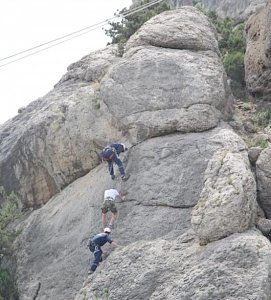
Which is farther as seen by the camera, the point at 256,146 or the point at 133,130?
the point at 133,130

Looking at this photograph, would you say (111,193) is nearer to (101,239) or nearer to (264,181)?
(101,239)

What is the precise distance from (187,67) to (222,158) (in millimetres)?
5263

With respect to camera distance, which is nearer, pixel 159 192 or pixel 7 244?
pixel 159 192

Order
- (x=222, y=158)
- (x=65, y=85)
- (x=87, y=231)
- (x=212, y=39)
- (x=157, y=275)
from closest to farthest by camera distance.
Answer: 1. (x=157, y=275)
2. (x=222, y=158)
3. (x=87, y=231)
4. (x=212, y=39)
5. (x=65, y=85)

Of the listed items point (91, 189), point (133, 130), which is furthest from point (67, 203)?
point (133, 130)

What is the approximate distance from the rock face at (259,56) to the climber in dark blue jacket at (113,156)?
7168 millimetres

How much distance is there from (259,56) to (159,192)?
857 cm

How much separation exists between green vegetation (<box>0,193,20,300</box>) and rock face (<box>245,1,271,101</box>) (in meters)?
10.3

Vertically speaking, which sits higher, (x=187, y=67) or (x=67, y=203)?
(x=187, y=67)

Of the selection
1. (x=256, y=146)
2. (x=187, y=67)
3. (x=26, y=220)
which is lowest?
(x=26, y=220)

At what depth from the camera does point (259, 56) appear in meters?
22.5

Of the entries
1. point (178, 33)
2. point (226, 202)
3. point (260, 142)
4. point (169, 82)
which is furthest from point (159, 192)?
point (178, 33)

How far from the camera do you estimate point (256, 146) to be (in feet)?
57.0

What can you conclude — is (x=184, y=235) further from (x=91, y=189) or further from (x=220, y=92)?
(x=220, y=92)
